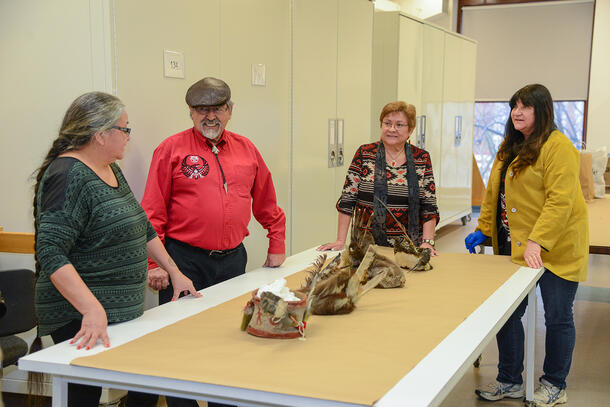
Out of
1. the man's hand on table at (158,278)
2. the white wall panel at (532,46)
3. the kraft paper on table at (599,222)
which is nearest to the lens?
the man's hand on table at (158,278)

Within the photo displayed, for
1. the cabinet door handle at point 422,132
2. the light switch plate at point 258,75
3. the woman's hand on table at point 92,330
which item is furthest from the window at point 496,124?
the woman's hand on table at point 92,330

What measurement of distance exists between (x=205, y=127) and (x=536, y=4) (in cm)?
843

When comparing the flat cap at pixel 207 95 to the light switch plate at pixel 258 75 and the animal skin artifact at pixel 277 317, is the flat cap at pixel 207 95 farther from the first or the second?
the light switch plate at pixel 258 75

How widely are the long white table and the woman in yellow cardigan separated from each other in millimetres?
696

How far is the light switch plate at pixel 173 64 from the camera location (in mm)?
3215

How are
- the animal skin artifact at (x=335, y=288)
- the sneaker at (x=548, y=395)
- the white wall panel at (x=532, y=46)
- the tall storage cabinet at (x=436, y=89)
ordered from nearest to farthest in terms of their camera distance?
1. the animal skin artifact at (x=335, y=288)
2. the sneaker at (x=548, y=395)
3. the tall storage cabinet at (x=436, y=89)
4. the white wall panel at (x=532, y=46)

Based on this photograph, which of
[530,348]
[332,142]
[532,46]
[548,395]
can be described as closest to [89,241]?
[530,348]

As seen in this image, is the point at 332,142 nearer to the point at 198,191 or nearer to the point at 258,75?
the point at 258,75

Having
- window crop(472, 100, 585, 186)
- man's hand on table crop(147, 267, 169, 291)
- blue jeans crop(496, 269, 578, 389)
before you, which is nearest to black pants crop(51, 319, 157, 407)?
man's hand on table crop(147, 267, 169, 291)

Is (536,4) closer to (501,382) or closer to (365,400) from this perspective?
(501,382)

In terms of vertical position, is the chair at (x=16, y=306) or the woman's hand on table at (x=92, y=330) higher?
the woman's hand on table at (x=92, y=330)

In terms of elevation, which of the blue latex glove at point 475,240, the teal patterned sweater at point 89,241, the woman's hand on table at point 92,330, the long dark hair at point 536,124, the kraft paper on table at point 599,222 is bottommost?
the kraft paper on table at point 599,222

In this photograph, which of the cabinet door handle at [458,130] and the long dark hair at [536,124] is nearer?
the long dark hair at [536,124]

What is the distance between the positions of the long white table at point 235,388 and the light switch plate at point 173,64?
1.22 m
